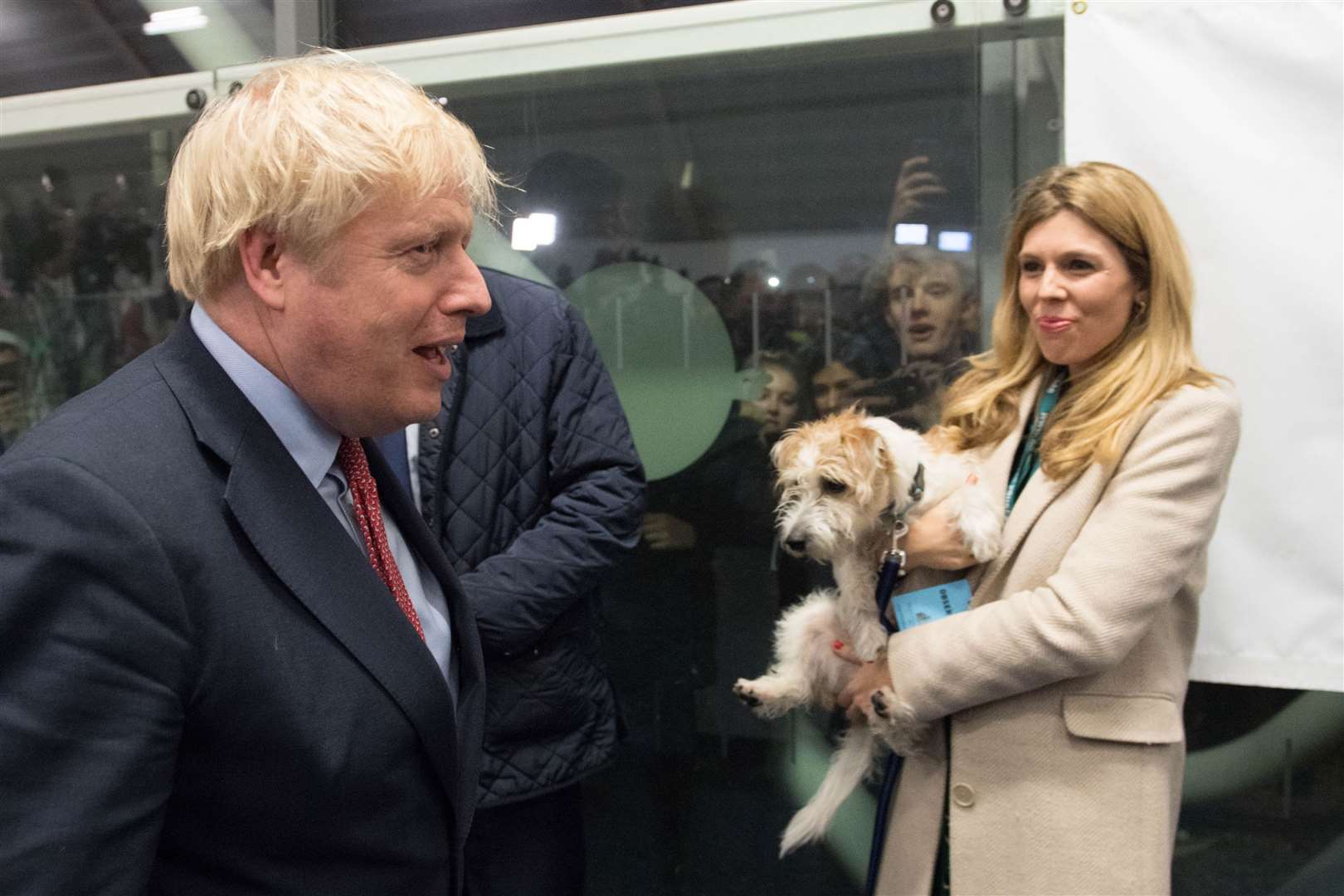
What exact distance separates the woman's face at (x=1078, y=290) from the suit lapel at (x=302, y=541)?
1516 mm

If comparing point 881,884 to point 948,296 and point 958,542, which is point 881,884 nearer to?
point 958,542

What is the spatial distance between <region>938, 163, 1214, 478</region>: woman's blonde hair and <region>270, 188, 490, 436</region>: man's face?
50.9 inches

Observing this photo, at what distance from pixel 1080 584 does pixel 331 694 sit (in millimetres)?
1406

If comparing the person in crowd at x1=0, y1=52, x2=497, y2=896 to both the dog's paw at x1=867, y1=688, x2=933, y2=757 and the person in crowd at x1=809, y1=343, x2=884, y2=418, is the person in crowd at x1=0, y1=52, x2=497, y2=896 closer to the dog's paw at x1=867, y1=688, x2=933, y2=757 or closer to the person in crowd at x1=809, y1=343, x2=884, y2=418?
the dog's paw at x1=867, y1=688, x2=933, y2=757

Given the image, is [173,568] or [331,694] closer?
[173,568]

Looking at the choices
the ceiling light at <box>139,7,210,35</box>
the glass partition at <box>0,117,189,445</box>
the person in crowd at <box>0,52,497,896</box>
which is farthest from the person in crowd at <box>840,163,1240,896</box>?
the glass partition at <box>0,117,189,445</box>

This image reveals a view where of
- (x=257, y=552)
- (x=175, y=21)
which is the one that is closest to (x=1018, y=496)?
(x=257, y=552)

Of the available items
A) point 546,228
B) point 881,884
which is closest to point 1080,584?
point 881,884

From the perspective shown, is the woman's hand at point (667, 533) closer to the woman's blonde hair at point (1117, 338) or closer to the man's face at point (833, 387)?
the man's face at point (833, 387)

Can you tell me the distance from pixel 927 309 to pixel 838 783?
4.28 feet

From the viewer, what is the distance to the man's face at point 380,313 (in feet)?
4.34

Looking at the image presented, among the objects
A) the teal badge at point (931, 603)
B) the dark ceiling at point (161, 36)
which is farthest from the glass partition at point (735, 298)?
the teal badge at point (931, 603)

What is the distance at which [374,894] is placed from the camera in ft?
4.39

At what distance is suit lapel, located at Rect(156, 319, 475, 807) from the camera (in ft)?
4.09
